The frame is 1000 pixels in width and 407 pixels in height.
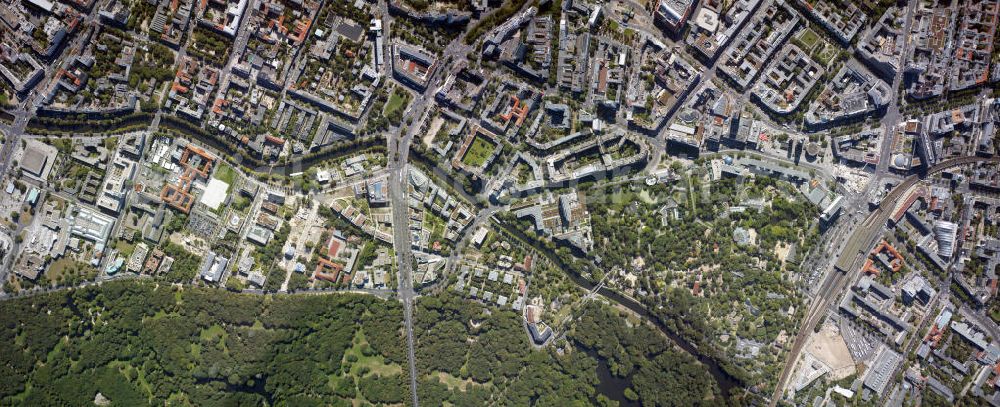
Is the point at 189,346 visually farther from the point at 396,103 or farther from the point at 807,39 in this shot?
the point at 807,39

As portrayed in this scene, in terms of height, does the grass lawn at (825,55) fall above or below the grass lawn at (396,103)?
above

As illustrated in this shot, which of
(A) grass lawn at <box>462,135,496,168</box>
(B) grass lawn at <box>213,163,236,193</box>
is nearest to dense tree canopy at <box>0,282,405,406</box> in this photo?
(B) grass lawn at <box>213,163,236,193</box>

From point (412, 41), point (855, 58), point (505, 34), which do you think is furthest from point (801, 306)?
point (412, 41)

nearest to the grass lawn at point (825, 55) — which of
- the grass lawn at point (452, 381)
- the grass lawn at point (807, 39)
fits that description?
the grass lawn at point (807, 39)

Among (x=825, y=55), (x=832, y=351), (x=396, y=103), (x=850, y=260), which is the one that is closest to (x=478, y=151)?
(x=396, y=103)

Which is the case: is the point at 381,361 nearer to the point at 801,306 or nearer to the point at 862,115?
the point at 801,306

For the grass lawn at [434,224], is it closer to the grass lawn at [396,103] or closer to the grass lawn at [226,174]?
the grass lawn at [396,103]

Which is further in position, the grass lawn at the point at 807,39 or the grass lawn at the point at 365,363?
the grass lawn at the point at 365,363

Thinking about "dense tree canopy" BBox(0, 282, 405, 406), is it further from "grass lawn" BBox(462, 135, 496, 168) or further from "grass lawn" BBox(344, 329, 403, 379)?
"grass lawn" BBox(462, 135, 496, 168)
